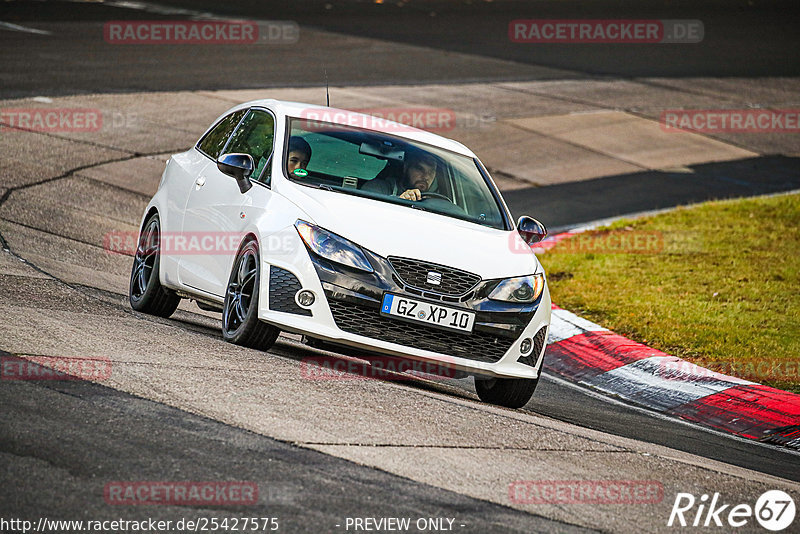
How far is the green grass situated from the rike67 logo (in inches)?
139

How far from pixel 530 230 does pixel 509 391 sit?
1.22 meters

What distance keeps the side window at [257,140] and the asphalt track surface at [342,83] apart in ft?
4.21

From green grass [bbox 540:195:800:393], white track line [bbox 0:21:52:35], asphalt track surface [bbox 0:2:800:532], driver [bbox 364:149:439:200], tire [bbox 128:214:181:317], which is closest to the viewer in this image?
asphalt track surface [bbox 0:2:800:532]

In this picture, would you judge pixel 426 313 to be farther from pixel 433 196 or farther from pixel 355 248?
pixel 433 196

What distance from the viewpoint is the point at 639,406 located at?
896cm

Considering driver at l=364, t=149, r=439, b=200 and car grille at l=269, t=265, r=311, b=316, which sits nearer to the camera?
car grille at l=269, t=265, r=311, b=316

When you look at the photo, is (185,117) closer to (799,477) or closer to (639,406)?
(639,406)

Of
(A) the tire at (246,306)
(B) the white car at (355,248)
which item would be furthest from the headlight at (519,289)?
(A) the tire at (246,306)

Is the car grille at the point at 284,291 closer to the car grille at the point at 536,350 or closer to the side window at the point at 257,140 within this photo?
the side window at the point at 257,140

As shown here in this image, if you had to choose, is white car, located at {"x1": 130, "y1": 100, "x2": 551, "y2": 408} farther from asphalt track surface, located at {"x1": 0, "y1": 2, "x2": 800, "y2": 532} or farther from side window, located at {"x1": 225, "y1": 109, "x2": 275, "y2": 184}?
asphalt track surface, located at {"x1": 0, "y1": 2, "x2": 800, "y2": 532}

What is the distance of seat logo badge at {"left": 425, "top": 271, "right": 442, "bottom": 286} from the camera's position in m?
7.15

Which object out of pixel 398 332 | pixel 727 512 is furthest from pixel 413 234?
pixel 727 512

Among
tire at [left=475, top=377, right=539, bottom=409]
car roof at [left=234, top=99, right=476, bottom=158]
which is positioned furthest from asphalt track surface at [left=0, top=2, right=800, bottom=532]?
car roof at [left=234, top=99, right=476, bottom=158]

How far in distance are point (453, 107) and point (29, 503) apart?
18.8 m
